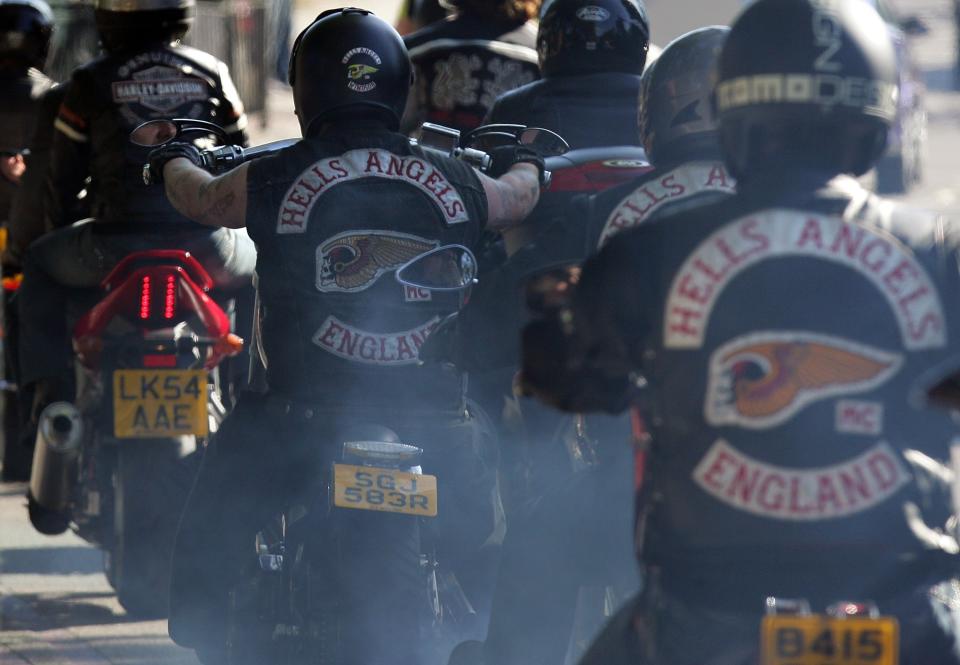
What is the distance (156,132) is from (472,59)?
3339mm

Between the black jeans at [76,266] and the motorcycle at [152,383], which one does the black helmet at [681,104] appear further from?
the black jeans at [76,266]

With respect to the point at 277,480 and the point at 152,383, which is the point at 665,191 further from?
the point at 152,383

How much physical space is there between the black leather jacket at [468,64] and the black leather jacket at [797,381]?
502 centimetres

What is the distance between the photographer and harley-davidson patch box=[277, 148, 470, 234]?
4730mm

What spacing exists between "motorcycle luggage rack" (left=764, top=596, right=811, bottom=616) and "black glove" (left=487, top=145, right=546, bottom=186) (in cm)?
206

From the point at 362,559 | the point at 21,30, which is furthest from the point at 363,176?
the point at 21,30

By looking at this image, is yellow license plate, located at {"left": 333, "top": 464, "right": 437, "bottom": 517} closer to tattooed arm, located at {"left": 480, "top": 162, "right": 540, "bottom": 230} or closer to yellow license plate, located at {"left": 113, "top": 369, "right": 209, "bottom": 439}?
tattooed arm, located at {"left": 480, "top": 162, "right": 540, "bottom": 230}

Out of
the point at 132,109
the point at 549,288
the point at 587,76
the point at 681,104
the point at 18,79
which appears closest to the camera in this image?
the point at 549,288

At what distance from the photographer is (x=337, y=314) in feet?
15.7

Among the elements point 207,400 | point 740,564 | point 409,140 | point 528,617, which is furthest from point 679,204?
point 207,400

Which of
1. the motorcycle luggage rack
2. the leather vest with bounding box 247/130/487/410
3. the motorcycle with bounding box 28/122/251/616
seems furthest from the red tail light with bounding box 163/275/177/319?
the motorcycle luggage rack

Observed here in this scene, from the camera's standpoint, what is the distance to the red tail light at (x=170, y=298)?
6441 millimetres

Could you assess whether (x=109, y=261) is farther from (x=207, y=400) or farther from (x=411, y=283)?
(x=411, y=283)

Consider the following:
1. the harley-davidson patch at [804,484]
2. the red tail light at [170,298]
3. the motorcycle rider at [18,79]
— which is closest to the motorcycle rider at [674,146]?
the harley-davidson patch at [804,484]
